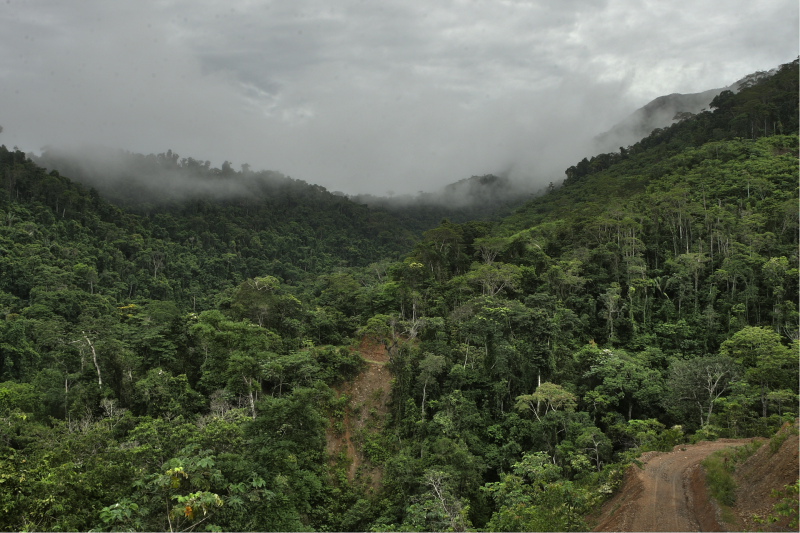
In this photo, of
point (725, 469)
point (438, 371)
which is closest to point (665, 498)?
point (725, 469)

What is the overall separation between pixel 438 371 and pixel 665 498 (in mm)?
11356

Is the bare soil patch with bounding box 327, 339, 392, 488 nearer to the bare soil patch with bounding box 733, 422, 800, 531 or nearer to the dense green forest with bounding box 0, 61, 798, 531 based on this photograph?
the dense green forest with bounding box 0, 61, 798, 531

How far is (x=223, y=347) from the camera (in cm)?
2353

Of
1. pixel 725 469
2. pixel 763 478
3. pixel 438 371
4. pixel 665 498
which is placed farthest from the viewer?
pixel 438 371

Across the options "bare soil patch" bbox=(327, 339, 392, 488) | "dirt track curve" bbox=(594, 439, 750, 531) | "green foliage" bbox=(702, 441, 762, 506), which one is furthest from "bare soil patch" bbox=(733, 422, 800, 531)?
"bare soil patch" bbox=(327, 339, 392, 488)

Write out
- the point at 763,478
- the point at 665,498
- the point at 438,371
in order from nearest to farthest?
the point at 763,478
the point at 665,498
the point at 438,371

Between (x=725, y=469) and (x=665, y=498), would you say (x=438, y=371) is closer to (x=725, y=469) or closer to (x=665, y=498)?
(x=665, y=498)

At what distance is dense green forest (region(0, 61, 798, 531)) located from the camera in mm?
12438

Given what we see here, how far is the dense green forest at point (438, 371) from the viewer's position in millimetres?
12438

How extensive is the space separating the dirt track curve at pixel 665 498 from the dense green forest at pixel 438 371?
761mm

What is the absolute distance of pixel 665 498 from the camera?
1183 centimetres

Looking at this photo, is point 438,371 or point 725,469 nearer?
point 725,469

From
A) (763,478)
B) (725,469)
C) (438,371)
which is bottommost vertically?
(438,371)

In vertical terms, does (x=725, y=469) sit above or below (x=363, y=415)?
above
